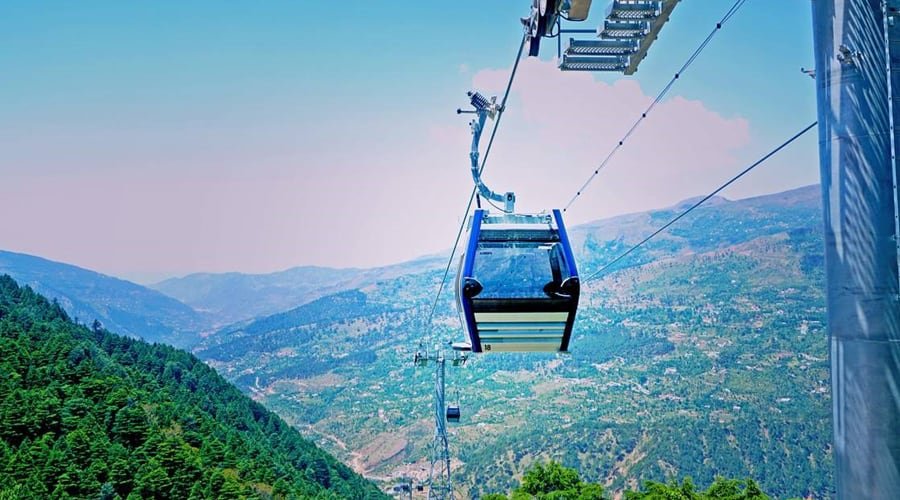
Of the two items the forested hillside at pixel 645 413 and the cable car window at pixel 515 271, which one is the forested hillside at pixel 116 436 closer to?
the cable car window at pixel 515 271

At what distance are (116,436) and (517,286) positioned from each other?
100ft

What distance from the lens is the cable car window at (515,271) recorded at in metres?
11.5

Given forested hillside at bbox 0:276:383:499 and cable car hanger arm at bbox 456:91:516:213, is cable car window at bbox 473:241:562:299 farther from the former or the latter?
forested hillside at bbox 0:276:383:499

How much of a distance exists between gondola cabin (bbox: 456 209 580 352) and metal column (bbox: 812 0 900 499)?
6.54 m

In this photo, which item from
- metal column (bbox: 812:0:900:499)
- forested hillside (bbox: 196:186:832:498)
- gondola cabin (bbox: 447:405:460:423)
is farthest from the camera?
forested hillside (bbox: 196:186:832:498)

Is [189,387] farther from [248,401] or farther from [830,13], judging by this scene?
[830,13]

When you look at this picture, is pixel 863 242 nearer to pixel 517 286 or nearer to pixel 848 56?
pixel 848 56

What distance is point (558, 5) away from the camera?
6.18m

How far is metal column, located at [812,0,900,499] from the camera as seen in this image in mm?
4621

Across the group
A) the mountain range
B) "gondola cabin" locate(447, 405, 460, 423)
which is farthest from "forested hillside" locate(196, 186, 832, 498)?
"gondola cabin" locate(447, 405, 460, 423)

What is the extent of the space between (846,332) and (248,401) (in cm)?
6359

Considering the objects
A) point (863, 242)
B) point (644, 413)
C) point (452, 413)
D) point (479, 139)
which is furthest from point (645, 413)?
point (863, 242)

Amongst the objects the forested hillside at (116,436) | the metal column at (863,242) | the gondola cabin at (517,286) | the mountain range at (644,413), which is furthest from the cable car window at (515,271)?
the mountain range at (644,413)

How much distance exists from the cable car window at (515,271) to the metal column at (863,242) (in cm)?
668
